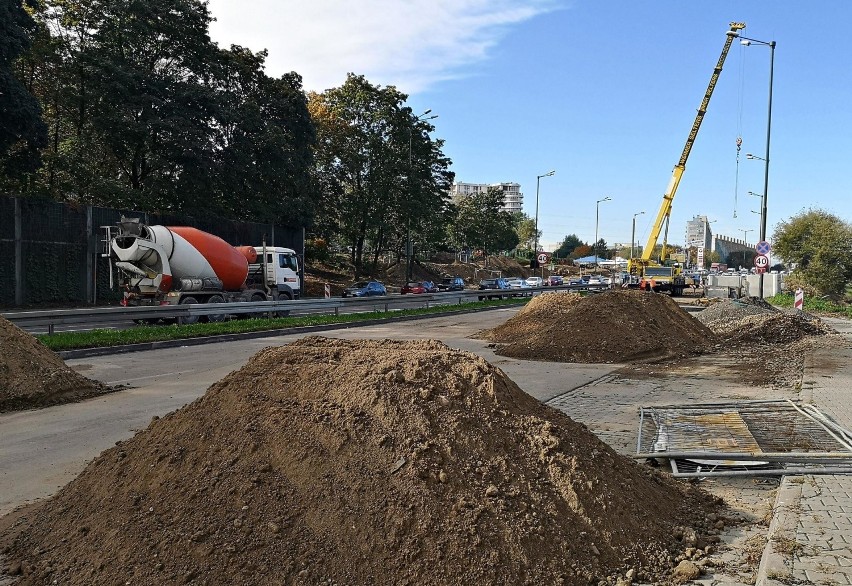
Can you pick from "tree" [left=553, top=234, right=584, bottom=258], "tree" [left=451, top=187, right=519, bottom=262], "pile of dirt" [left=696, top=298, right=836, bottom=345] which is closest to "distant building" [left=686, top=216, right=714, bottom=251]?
"tree" [left=553, top=234, right=584, bottom=258]

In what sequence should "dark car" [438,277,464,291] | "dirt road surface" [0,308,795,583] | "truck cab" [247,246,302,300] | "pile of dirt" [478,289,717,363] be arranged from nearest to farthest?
"dirt road surface" [0,308,795,583]
"pile of dirt" [478,289,717,363]
"truck cab" [247,246,302,300]
"dark car" [438,277,464,291]

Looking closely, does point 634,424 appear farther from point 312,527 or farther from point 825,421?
point 312,527

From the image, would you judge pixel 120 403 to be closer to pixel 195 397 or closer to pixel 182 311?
pixel 195 397

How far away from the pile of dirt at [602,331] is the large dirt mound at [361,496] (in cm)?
1082

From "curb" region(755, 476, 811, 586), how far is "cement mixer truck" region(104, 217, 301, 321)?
1922 cm

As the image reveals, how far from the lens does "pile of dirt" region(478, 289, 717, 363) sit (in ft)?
51.4

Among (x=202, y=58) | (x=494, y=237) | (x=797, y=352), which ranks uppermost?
(x=202, y=58)

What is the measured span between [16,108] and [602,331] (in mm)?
24813

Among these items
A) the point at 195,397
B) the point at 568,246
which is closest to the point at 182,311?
the point at 195,397

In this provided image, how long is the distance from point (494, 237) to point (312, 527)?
3181 inches

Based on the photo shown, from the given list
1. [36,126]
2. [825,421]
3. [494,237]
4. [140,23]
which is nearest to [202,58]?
[140,23]

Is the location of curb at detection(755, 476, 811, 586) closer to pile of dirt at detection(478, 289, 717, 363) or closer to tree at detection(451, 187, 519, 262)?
pile of dirt at detection(478, 289, 717, 363)

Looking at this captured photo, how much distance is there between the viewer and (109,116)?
104ft

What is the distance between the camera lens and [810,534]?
438 centimetres
